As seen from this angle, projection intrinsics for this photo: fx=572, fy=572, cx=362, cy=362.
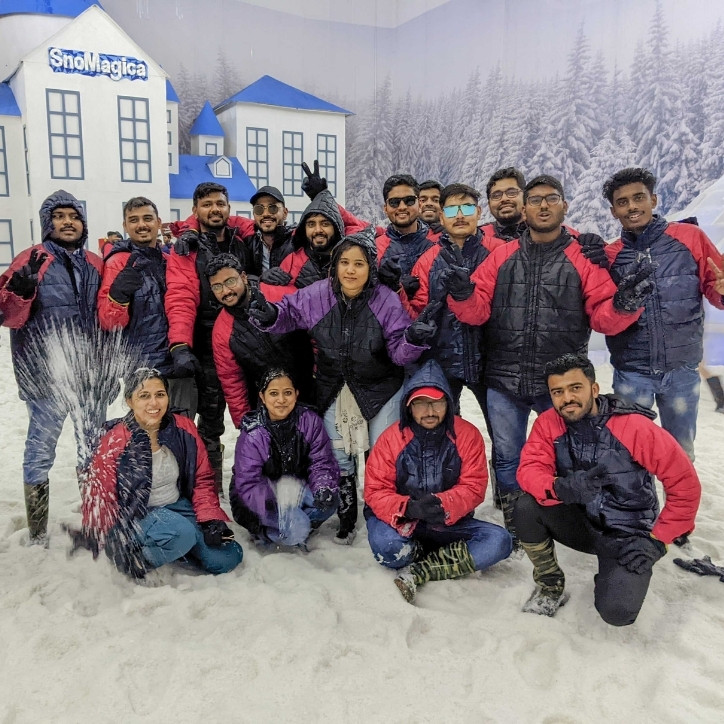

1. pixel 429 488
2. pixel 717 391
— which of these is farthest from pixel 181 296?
pixel 717 391

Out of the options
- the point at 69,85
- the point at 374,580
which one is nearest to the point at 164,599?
the point at 374,580

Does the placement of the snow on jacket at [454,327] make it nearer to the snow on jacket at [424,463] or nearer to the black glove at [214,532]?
the snow on jacket at [424,463]

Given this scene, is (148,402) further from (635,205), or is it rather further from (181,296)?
(635,205)

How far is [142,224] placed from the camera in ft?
9.22

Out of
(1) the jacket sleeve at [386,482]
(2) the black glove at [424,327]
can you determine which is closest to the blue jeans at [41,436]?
(1) the jacket sleeve at [386,482]

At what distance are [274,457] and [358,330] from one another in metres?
0.72

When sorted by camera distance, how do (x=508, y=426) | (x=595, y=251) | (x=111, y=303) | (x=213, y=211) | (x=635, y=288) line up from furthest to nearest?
(x=213, y=211) → (x=111, y=303) → (x=508, y=426) → (x=595, y=251) → (x=635, y=288)

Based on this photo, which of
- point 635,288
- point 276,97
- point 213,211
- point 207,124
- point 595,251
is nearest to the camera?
point 635,288

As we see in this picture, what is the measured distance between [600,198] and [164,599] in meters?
5.84

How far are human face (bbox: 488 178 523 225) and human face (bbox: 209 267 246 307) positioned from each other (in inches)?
54.4

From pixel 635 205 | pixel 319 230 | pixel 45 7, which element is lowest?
pixel 319 230

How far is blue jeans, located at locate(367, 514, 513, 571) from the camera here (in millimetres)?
2408

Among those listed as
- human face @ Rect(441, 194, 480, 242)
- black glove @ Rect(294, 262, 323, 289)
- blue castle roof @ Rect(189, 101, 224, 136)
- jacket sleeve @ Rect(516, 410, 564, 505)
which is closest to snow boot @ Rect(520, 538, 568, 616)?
jacket sleeve @ Rect(516, 410, 564, 505)

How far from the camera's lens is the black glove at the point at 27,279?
2.41 metres
